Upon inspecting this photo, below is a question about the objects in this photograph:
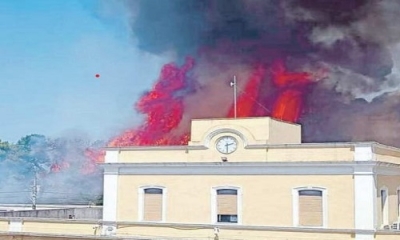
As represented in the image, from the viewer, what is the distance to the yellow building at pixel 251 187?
18.8 metres

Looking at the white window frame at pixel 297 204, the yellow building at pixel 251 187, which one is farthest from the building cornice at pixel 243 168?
the white window frame at pixel 297 204

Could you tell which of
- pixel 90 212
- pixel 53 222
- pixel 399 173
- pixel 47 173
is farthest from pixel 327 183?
pixel 47 173

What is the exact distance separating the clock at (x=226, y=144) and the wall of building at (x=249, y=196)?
2.75ft

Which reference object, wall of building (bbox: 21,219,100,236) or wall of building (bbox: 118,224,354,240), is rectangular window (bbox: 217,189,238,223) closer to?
wall of building (bbox: 118,224,354,240)

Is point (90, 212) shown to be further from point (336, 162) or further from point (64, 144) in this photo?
point (64, 144)

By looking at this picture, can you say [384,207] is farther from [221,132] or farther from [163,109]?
[163,109]

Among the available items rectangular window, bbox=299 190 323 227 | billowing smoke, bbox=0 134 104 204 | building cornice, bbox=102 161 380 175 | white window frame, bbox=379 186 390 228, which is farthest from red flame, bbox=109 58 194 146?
rectangular window, bbox=299 190 323 227

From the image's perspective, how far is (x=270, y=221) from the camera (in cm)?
1973

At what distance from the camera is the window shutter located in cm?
2022

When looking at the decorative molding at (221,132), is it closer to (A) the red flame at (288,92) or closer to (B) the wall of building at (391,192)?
(B) the wall of building at (391,192)

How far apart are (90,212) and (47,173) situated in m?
53.0

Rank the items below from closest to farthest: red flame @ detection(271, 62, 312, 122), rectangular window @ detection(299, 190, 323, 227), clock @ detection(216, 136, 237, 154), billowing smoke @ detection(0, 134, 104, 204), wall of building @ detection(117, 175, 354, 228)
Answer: wall of building @ detection(117, 175, 354, 228), rectangular window @ detection(299, 190, 323, 227), clock @ detection(216, 136, 237, 154), red flame @ detection(271, 62, 312, 122), billowing smoke @ detection(0, 134, 104, 204)

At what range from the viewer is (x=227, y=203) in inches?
802

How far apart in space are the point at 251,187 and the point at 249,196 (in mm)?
283
